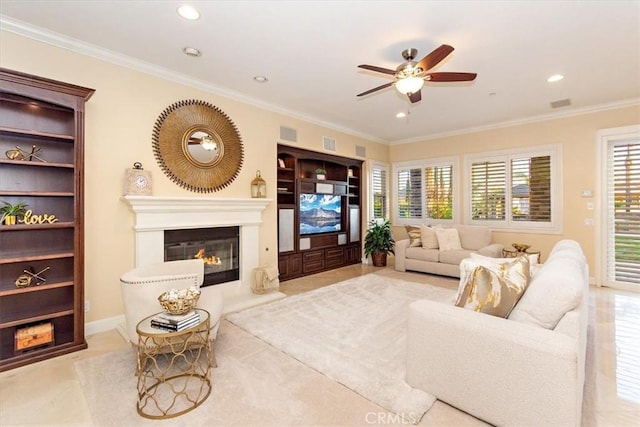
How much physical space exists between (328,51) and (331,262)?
4.02 m

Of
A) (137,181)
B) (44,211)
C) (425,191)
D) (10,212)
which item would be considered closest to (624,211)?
(425,191)

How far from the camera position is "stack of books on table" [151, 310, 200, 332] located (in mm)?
1986

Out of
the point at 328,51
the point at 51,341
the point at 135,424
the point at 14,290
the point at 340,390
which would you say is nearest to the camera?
the point at 135,424

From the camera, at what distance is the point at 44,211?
9.05ft

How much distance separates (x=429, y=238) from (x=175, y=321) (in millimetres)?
4837

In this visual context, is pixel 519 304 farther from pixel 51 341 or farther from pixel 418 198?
pixel 418 198

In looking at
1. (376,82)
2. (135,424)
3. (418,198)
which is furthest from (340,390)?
(418,198)

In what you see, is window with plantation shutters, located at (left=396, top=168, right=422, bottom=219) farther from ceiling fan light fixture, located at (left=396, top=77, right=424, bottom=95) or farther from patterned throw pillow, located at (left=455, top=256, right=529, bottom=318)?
patterned throw pillow, located at (left=455, top=256, right=529, bottom=318)

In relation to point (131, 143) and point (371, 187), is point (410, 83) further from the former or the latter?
point (371, 187)

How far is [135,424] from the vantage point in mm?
1749

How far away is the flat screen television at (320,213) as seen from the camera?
18.2 feet

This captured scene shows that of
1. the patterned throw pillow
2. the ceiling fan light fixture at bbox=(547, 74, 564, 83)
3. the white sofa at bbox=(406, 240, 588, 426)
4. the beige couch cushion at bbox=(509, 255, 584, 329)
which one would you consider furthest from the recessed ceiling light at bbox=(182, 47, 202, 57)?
the ceiling fan light fixture at bbox=(547, 74, 564, 83)

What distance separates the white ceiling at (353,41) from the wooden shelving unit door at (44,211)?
0.71 metres

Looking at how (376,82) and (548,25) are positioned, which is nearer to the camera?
(548,25)
